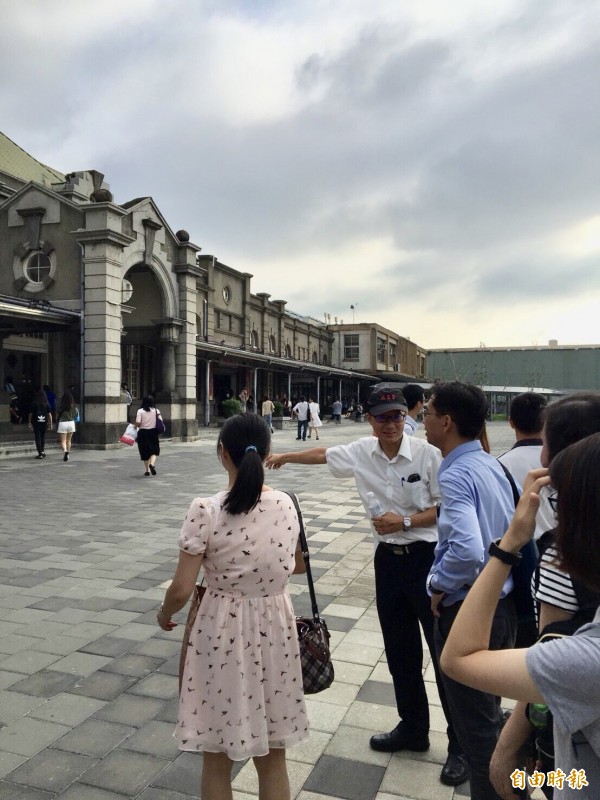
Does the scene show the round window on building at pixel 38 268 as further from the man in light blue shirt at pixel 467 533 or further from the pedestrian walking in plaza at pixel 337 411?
the pedestrian walking in plaza at pixel 337 411

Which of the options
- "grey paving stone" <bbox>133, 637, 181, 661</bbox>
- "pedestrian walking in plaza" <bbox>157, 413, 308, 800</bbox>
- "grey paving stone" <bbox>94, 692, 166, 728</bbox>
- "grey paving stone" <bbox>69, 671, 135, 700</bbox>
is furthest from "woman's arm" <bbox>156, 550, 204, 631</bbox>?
"grey paving stone" <bbox>133, 637, 181, 661</bbox>

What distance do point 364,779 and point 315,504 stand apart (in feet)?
25.0

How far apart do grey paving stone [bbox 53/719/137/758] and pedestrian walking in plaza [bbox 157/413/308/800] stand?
3.44ft

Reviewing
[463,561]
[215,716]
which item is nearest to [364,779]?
[215,716]

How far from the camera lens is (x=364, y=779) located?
282 centimetres

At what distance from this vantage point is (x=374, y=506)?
3102mm

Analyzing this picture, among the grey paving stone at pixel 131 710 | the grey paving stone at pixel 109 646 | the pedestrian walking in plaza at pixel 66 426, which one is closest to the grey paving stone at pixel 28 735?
the grey paving stone at pixel 131 710

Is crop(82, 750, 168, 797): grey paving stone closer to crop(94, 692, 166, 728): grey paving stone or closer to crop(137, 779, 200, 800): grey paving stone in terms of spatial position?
crop(137, 779, 200, 800): grey paving stone

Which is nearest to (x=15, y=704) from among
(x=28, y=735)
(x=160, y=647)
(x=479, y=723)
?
(x=28, y=735)

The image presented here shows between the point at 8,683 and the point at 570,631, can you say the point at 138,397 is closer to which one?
the point at 8,683

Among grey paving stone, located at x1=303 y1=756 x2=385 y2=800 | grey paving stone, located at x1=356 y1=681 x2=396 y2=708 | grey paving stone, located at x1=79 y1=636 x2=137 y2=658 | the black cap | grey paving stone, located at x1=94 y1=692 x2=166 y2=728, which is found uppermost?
the black cap

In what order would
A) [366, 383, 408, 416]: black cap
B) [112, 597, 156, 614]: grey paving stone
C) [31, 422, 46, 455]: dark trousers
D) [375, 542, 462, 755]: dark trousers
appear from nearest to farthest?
[375, 542, 462, 755]: dark trousers, [366, 383, 408, 416]: black cap, [112, 597, 156, 614]: grey paving stone, [31, 422, 46, 455]: dark trousers

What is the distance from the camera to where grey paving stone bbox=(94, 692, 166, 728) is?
3350mm

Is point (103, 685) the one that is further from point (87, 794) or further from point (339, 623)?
point (339, 623)
